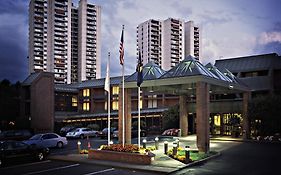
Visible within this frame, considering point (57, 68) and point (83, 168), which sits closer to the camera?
point (83, 168)

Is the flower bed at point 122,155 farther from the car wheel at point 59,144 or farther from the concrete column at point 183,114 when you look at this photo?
the concrete column at point 183,114

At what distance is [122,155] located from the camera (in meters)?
20.5

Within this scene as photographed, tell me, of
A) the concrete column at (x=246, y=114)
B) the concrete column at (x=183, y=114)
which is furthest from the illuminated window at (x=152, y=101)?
the concrete column at (x=246, y=114)

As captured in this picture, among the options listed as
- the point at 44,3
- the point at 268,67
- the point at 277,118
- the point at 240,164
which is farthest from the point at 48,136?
the point at 44,3

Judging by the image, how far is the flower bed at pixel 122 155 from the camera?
1950 cm

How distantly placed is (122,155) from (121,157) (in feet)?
0.53

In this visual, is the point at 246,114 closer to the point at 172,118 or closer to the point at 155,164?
the point at 172,118

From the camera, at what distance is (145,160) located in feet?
63.7

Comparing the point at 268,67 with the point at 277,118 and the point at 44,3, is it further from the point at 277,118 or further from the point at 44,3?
the point at 44,3

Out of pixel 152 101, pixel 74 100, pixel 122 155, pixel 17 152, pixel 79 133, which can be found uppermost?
pixel 74 100

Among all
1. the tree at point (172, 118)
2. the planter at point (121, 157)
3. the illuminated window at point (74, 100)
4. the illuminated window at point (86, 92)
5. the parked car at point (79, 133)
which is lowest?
the parked car at point (79, 133)

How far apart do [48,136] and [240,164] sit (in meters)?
18.0

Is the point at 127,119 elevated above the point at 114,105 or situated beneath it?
situated beneath

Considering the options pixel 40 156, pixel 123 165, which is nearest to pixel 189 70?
pixel 123 165
